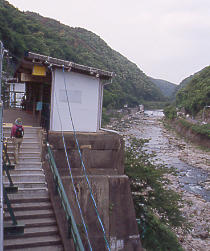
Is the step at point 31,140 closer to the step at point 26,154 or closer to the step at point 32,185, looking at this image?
the step at point 26,154

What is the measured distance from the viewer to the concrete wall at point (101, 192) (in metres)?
7.85

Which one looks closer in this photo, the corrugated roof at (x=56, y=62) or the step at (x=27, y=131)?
the corrugated roof at (x=56, y=62)

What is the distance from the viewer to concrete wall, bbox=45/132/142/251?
7.85 metres

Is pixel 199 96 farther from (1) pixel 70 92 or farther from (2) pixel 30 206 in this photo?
(2) pixel 30 206

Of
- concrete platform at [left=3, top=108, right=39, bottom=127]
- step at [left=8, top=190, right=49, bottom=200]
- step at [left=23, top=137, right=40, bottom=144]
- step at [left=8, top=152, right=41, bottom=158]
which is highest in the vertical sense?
concrete platform at [left=3, top=108, right=39, bottom=127]

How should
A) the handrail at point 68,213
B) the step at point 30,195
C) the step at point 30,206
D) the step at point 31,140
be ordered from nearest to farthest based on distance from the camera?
the handrail at point 68,213
the step at point 30,206
the step at point 30,195
the step at point 31,140

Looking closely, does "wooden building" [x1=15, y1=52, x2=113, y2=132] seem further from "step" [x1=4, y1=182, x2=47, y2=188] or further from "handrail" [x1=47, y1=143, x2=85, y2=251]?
"step" [x1=4, y1=182, x2=47, y2=188]

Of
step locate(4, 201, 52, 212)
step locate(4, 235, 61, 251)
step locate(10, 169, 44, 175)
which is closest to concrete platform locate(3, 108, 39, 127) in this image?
step locate(10, 169, 44, 175)

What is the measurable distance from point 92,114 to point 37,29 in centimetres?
5102

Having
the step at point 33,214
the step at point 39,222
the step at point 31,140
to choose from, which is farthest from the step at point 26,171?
the step at point 39,222

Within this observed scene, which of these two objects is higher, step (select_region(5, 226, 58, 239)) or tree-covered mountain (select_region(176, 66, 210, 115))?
tree-covered mountain (select_region(176, 66, 210, 115))

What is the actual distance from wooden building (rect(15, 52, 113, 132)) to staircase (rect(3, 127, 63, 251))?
1703mm

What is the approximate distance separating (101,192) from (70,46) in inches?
2590

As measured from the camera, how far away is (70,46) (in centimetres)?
6950
